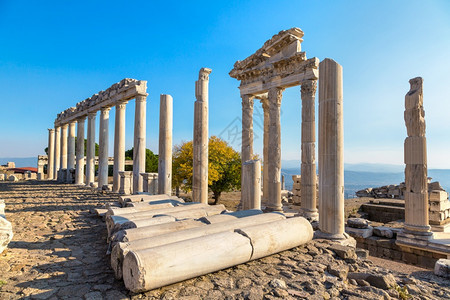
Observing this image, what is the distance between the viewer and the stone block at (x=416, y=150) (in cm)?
1192

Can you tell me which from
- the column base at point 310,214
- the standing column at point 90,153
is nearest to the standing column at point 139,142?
the standing column at point 90,153

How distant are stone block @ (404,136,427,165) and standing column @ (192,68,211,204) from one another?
9.82m

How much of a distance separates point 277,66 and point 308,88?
97.8 inches

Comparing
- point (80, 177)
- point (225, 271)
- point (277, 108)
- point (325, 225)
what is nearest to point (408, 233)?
point (325, 225)

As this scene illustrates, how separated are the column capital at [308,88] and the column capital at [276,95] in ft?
5.63

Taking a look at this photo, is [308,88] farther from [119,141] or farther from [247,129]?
[119,141]

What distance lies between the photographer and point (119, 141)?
19.7 meters

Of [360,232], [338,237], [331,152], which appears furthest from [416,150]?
Answer: [338,237]

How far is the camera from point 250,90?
55.2ft

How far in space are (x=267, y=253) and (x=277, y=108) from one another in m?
10.9

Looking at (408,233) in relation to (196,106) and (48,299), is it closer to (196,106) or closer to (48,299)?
(196,106)

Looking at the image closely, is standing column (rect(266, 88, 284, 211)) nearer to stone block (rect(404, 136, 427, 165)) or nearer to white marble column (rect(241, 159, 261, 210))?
white marble column (rect(241, 159, 261, 210))

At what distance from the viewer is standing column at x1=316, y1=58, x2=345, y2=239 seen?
25.9ft

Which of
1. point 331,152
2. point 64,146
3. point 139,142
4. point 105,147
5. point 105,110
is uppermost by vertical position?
point 105,110
